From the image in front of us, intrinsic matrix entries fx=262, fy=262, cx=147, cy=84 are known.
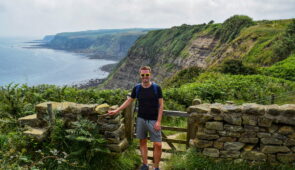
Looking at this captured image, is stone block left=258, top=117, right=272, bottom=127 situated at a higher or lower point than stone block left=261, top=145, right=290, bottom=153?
higher

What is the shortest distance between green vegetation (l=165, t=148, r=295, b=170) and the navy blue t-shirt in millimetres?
1395

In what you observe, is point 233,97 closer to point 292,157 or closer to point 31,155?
point 292,157

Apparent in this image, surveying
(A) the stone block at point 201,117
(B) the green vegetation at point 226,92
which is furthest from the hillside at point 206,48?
(A) the stone block at point 201,117

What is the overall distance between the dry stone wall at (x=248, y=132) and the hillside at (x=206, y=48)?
2630 centimetres

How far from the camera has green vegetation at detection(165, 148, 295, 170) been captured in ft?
21.1

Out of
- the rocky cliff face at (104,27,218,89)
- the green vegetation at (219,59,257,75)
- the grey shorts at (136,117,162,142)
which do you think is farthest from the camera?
the rocky cliff face at (104,27,218,89)

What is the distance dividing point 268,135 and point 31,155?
596 cm

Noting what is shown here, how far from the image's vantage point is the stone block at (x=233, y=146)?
6520mm

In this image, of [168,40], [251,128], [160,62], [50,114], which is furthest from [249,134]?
[168,40]

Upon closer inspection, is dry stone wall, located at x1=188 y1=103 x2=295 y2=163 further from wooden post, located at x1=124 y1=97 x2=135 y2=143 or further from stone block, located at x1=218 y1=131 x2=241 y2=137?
wooden post, located at x1=124 y1=97 x2=135 y2=143

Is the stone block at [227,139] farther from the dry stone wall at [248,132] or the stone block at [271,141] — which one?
the stone block at [271,141]

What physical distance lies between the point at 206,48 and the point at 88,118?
319 feet

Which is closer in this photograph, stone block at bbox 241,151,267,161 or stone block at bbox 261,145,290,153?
stone block at bbox 261,145,290,153

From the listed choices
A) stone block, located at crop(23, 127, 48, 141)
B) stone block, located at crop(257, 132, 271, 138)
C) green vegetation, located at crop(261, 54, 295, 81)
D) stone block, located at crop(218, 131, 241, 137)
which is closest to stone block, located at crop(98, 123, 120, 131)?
stone block, located at crop(23, 127, 48, 141)
